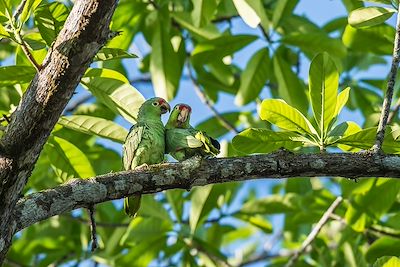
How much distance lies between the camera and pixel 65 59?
2.07 metres

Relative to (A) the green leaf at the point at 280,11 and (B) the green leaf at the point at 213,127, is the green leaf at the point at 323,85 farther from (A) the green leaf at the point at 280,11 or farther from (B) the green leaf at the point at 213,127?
(B) the green leaf at the point at 213,127

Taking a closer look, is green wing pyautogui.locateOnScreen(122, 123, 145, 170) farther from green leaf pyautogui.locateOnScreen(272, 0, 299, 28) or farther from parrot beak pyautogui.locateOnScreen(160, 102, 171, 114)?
green leaf pyautogui.locateOnScreen(272, 0, 299, 28)

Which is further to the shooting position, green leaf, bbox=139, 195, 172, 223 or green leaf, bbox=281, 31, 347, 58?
green leaf, bbox=139, 195, 172, 223

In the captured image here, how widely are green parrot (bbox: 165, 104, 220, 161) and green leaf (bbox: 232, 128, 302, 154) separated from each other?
150 millimetres

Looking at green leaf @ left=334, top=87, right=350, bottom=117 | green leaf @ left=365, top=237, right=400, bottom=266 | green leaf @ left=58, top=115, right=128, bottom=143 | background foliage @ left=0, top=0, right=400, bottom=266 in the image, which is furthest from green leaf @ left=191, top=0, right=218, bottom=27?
green leaf @ left=365, top=237, right=400, bottom=266

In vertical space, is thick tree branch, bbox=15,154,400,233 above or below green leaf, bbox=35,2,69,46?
below

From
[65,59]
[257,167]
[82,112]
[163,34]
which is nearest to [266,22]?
[163,34]

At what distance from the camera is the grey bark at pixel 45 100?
81.4 inches

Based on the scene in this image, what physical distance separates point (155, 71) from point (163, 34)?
0.22m

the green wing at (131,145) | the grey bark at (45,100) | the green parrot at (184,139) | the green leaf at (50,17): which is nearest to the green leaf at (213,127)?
the green parrot at (184,139)

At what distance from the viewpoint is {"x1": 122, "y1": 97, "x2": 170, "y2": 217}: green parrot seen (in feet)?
8.75

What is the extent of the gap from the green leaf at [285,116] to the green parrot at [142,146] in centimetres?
40

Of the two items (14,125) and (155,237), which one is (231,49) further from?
(14,125)

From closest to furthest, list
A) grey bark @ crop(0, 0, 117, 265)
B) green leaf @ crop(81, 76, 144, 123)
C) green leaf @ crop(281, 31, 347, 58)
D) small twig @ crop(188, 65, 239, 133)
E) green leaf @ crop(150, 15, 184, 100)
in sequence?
1. grey bark @ crop(0, 0, 117, 265)
2. green leaf @ crop(81, 76, 144, 123)
3. green leaf @ crop(281, 31, 347, 58)
4. green leaf @ crop(150, 15, 184, 100)
5. small twig @ crop(188, 65, 239, 133)
